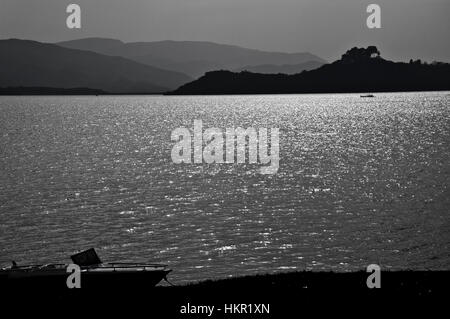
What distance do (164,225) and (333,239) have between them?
1606 centimetres

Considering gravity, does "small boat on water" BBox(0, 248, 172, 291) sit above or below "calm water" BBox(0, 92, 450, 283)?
above

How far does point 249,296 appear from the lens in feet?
98.1

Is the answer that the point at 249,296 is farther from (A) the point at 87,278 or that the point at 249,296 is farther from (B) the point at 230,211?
(B) the point at 230,211

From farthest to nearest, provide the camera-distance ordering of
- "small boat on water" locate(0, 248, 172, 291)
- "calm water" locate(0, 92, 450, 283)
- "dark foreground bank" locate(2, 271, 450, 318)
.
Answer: "calm water" locate(0, 92, 450, 283) < "small boat on water" locate(0, 248, 172, 291) < "dark foreground bank" locate(2, 271, 450, 318)

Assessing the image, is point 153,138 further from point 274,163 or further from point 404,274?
point 404,274

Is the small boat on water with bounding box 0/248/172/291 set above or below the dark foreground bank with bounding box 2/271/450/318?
above

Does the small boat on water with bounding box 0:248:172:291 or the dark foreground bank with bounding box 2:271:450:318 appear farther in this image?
the small boat on water with bounding box 0:248:172:291

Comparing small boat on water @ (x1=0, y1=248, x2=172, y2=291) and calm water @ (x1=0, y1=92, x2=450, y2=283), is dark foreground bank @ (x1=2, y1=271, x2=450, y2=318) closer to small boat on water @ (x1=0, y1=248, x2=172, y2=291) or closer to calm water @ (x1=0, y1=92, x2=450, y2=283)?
small boat on water @ (x1=0, y1=248, x2=172, y2=291)

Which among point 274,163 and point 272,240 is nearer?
point 272,240

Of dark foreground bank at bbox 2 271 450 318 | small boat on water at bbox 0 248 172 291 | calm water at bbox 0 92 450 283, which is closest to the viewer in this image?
dark foreground bank at bbox 2 271 450 318

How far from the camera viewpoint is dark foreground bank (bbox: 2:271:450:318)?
28.5 m

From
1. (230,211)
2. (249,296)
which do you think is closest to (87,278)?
(249,296)
